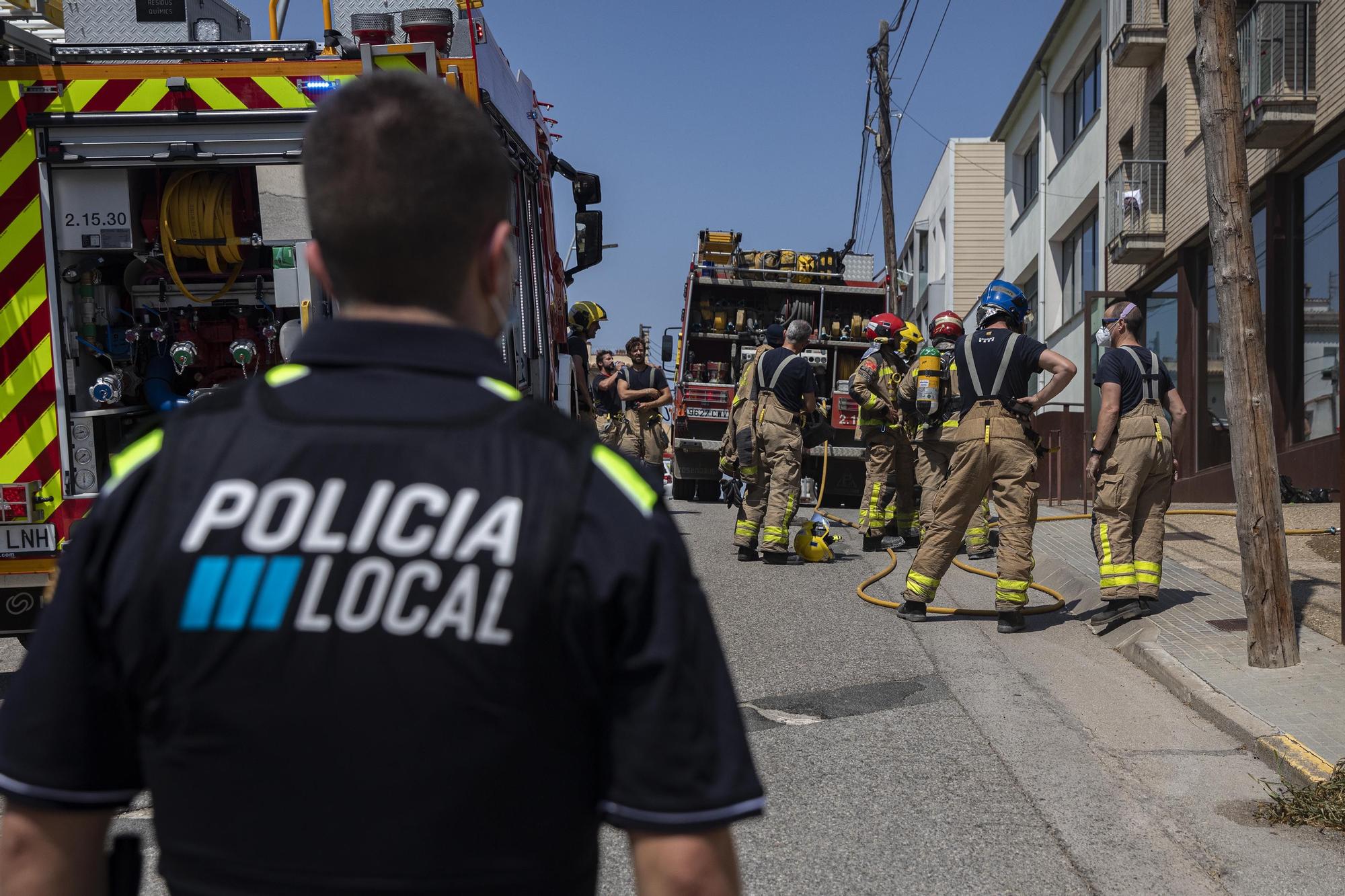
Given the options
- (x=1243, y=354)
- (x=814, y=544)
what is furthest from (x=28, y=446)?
(x=814, y=544)

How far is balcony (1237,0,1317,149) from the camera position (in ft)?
47.1

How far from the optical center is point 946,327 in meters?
11.5

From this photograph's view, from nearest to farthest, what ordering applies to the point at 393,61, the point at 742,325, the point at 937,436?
1. the point at 393,61
2. the point at 937,436
3. the point at 742,325

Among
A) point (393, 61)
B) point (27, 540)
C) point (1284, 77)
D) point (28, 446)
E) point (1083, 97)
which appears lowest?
point (27, 540)

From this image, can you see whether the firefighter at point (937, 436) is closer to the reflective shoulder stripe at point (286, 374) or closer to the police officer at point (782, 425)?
the police officer at point (782, 425)

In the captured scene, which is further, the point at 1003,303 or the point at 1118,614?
the point at 1003,303

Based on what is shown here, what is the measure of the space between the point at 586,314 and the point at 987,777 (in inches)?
317

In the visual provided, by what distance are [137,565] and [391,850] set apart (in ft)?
1.37

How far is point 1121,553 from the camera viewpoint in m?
7.74

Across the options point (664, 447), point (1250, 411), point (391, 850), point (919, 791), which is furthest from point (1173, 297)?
point (391, 850)

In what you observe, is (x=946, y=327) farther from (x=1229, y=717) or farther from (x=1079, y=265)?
(x=1079, y=265)

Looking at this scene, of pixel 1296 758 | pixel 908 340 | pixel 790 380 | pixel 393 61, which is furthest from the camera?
pixel 908 340

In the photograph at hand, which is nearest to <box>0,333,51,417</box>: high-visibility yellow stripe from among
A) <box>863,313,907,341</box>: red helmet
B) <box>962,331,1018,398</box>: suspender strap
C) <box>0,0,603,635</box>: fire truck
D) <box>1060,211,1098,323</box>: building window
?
<box>0,0,603,635</box>: fire truck

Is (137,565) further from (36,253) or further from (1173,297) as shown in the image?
(1173,297)
